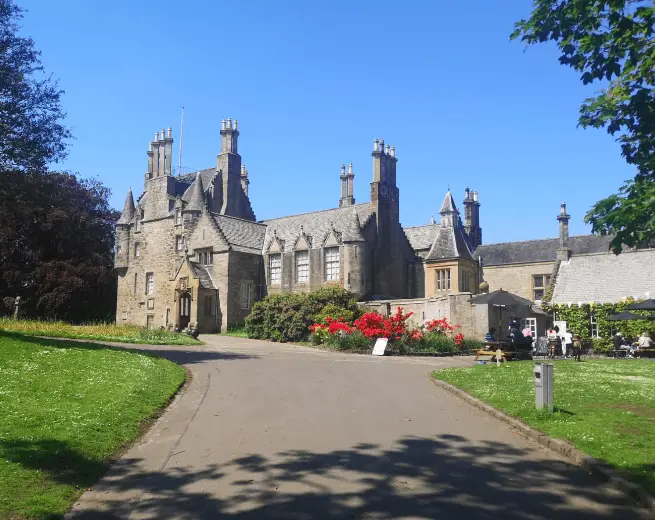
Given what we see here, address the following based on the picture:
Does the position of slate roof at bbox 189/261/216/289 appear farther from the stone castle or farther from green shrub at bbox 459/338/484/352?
green shrub at bbox 459/338/484/352

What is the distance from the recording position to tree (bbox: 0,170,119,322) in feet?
147

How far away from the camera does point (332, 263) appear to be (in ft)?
140

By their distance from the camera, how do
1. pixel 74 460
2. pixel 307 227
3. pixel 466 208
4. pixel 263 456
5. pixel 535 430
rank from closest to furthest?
pixel 74 460 < pixel 263 456 < pixel 535 430 < pixel 307 227 < pixel 466 208

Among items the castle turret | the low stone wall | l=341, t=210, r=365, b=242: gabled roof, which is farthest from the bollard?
the castle turret

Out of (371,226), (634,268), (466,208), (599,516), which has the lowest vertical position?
(599,516)

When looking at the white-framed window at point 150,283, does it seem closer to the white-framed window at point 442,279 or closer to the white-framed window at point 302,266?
the white-framed window at point 302,266

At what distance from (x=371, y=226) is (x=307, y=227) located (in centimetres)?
578

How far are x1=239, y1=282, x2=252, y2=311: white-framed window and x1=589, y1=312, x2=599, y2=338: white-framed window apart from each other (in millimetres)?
23434

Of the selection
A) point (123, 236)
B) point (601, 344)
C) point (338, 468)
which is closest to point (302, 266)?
point (123, 236)

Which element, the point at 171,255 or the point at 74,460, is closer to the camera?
the point at 74,460

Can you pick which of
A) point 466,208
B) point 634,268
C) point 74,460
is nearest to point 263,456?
point 74,460

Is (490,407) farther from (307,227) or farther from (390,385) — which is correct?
(307,227)

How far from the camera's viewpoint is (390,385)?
14.8m

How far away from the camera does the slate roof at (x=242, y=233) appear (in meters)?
45.2
